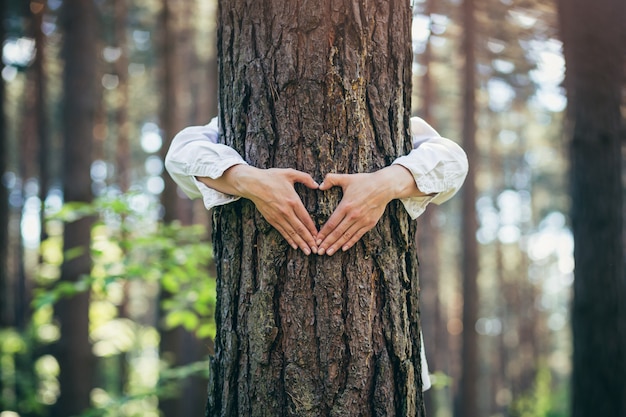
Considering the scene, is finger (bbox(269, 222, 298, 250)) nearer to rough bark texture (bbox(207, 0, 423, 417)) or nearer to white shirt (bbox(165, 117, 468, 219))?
rough bark texture (bbox(207, 0, 423, 417))

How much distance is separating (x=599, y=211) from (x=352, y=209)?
460 cm

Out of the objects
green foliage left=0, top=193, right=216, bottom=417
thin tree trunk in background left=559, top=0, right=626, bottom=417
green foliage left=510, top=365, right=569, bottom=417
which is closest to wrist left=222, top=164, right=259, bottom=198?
green foliage left=0, top=193, right=216, bottom=417

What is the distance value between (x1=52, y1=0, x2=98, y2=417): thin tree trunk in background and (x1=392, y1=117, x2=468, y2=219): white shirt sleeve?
720cm

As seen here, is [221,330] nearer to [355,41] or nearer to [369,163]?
[369,163]

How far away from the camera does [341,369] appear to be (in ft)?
7.14

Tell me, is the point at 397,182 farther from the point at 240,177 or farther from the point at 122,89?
the point at 122,89

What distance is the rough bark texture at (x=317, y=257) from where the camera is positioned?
2180 mm

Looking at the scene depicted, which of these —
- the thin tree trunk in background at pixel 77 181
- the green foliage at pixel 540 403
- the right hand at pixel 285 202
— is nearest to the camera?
the right hand at pixel 285 202

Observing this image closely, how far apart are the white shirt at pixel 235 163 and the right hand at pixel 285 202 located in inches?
5.9

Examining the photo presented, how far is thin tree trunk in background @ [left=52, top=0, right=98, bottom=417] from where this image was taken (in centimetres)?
850

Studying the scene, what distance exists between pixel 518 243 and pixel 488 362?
40.9ft

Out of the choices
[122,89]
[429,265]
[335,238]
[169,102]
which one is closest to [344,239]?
[335,238]

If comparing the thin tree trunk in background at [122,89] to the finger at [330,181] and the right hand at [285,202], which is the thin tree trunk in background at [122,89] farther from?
the finger at [330,181]

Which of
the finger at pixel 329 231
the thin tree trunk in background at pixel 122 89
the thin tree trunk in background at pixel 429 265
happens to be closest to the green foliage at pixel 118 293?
the finger at pixel 329 231
